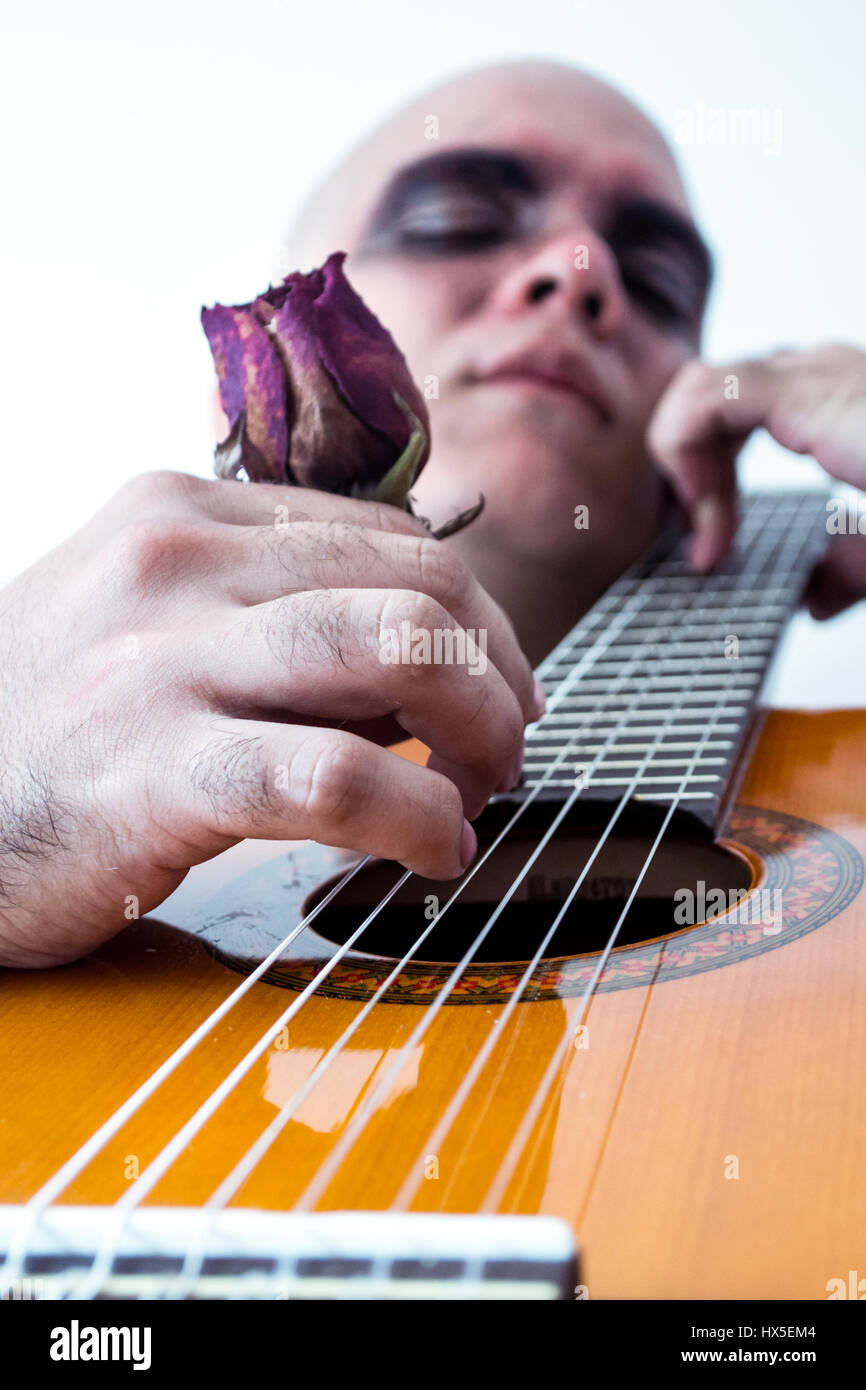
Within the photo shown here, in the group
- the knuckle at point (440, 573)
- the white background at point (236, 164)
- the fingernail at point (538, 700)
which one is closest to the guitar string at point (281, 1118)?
the fingernail at point (538, 700)

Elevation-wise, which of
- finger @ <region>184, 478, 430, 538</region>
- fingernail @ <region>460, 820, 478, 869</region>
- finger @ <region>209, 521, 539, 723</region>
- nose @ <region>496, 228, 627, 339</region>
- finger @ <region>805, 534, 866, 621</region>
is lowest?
finger @ <region>805, 534, 866, 621</region>

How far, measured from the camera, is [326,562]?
73 centimetres

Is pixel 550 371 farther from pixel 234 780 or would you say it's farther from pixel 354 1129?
pixel 354 1129

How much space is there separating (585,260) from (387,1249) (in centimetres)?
148

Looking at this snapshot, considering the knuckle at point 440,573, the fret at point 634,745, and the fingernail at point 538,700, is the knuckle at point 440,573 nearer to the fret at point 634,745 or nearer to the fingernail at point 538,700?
the fingernail at point 538,700

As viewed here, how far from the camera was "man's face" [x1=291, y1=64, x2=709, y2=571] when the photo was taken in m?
1.66

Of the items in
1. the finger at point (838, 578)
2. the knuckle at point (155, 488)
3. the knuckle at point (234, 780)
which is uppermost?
the knuckle at point (155, 488)

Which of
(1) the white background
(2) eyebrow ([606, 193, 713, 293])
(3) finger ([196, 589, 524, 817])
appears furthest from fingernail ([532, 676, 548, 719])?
(1) the white background

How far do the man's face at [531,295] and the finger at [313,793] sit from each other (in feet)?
3.66

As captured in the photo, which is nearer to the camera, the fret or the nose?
the fret

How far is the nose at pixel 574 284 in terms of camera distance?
1603 mm

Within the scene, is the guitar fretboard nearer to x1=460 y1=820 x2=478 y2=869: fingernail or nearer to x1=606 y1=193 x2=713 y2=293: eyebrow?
x1=460 y1=820 x2=478 y2=869: fingernail

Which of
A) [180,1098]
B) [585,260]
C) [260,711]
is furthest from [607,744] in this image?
[585,260]

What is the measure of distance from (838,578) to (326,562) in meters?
1.28
